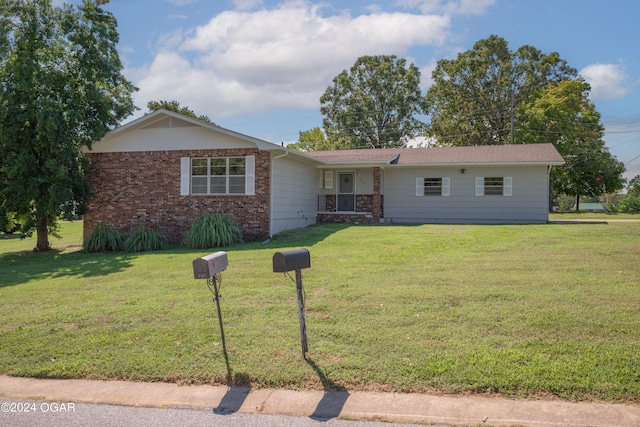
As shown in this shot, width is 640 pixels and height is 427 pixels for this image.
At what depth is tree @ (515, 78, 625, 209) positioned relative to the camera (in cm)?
3256

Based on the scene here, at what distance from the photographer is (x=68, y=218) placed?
15086mm

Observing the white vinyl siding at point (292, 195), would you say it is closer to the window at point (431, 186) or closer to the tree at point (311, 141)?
the window at point (431, 186)

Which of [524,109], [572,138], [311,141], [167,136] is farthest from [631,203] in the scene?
[167,136]

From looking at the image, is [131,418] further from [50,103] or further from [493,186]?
[493,186]

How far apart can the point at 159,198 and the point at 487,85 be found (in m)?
31.9

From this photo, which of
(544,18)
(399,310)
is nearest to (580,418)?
(399,310)

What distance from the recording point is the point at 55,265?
11.7 m

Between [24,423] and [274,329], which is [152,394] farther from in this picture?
[274,329]

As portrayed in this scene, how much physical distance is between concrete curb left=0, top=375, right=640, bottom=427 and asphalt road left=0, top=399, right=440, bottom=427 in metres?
0.08

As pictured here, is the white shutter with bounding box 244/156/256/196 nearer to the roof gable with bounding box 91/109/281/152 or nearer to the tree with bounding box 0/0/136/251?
the roof gable with bounding box 91/109/281/152

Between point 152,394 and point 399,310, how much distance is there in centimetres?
303

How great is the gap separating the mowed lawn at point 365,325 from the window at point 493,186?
10.7 m

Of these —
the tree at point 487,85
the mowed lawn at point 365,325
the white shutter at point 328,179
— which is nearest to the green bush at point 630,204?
the tree at point 487,85

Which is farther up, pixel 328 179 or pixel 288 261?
pixel 328 179
